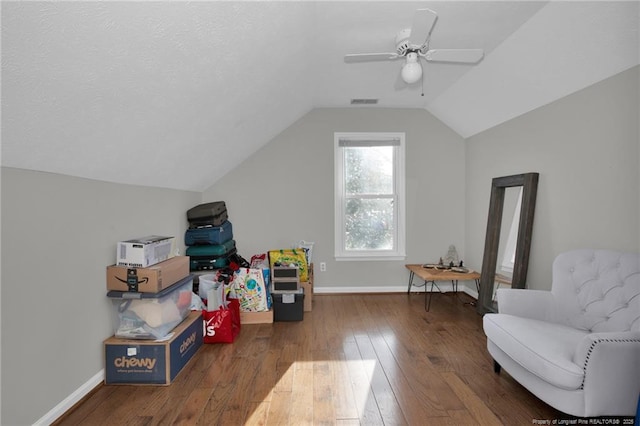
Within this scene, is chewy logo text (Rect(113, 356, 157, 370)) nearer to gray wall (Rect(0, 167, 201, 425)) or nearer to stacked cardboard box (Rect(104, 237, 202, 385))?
stacked cardboard box (Rect(104, 237, 202, 385))

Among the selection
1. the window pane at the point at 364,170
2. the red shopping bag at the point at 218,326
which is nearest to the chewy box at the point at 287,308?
the red shopping bag at the point at 218,326

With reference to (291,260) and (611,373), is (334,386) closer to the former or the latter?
(611,373)

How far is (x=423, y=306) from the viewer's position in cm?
398

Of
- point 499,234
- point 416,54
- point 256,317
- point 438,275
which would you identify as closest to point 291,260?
point 256,317

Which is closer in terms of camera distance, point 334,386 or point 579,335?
point 579,335

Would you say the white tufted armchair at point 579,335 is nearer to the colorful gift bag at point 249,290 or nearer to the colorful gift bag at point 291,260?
the colorful gift bag at point 291,260

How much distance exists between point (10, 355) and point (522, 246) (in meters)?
3.70

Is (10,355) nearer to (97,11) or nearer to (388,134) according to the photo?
(97,11)

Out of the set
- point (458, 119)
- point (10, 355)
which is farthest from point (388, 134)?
point (10, 355)

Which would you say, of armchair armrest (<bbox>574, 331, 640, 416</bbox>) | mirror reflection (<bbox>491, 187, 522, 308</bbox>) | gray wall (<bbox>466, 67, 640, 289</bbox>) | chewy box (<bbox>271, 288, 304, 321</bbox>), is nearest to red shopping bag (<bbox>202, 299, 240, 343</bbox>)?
chewy box (<bbox>271, 288, 304, 321</bbox>)

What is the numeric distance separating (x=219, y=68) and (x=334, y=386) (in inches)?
87.6

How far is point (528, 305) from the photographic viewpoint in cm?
235

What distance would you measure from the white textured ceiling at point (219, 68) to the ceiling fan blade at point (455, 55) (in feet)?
1.02

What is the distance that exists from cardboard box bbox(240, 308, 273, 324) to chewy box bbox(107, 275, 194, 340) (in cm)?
105
